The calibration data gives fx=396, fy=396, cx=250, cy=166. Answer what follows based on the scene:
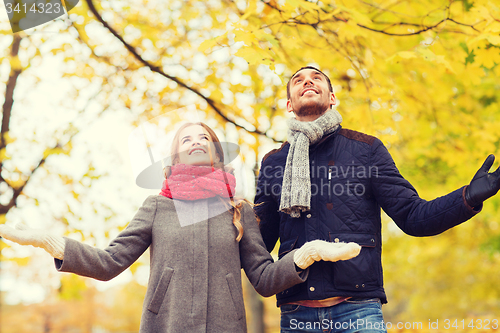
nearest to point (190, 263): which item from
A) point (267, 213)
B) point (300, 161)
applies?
point (267, 213)

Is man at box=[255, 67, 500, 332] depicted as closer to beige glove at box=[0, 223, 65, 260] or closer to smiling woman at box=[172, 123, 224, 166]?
smiling woman at box=[172, 123, 224, 166]

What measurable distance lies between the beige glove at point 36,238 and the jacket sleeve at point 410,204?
1.66 metres

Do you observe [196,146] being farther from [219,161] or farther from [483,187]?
[483,187]

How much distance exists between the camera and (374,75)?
3453mm

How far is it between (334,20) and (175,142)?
4.96ft

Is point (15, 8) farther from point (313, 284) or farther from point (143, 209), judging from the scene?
point (313, 284)

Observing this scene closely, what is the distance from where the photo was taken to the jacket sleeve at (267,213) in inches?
99.0

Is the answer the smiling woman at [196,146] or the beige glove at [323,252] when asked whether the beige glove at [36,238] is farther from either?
the beige glove at [323,252]

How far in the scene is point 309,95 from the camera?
241 centimetres

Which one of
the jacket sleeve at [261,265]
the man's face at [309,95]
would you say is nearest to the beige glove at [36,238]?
the jacket sleeve at [261,265]

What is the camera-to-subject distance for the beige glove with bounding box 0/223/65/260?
1.85 metres

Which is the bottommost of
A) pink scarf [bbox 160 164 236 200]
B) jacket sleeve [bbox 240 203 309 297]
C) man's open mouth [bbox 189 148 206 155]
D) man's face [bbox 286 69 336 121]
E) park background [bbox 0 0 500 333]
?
jacket sleeve [bbox 240 203 309 297]

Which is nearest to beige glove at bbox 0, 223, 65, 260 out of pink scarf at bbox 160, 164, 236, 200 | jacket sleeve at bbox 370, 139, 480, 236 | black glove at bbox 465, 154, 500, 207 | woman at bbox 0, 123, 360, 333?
woman at bbox 0, 123, 360, 333

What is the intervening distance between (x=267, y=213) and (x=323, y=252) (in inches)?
27.3
